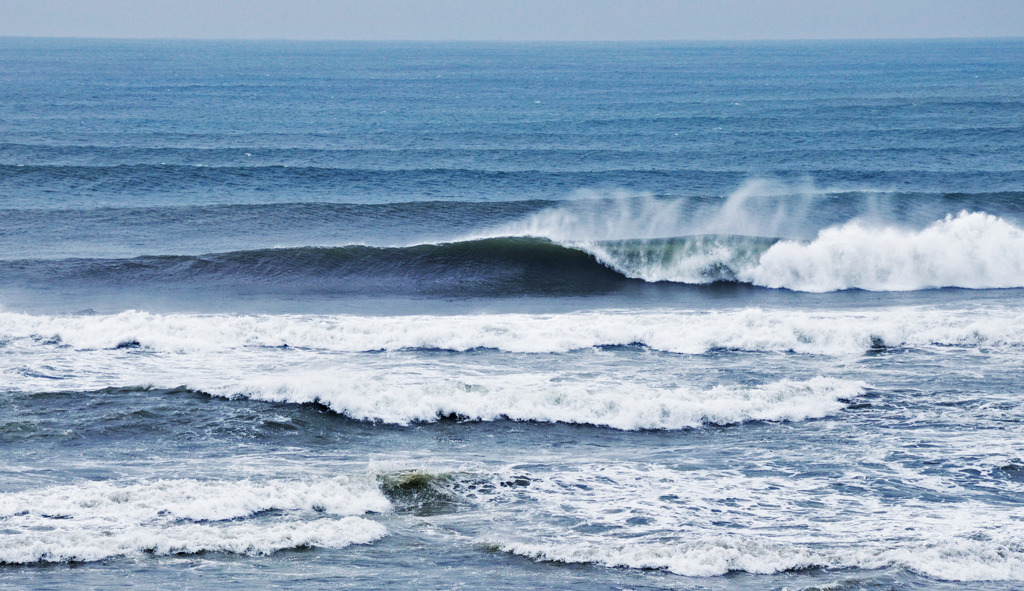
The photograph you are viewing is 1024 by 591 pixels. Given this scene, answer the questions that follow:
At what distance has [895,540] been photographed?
33.3ft

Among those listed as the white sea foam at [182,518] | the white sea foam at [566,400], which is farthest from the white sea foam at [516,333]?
the white sea foam at [182,518]

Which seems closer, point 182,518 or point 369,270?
point 182,518

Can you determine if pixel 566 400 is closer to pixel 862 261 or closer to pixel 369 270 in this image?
pixel 369 270

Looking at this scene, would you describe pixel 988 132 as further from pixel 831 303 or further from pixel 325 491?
pixel 325 491

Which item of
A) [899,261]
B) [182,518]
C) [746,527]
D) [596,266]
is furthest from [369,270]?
[746,527]

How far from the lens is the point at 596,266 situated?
941 inches

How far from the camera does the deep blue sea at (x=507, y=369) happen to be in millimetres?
10039

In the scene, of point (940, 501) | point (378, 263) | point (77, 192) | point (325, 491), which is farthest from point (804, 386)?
point (77, 192)

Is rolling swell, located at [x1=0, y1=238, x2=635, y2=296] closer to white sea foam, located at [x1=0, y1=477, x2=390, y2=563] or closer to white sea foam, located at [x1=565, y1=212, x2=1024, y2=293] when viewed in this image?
white sea foam, located at [x1=565, y1=212, x2=1024, y2=293]

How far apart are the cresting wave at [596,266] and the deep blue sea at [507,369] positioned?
0.09 metres

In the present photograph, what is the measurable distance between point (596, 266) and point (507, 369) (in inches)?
325

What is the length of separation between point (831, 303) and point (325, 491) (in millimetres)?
13297

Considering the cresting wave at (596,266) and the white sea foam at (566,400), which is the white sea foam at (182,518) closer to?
the white sea foam at (566,400)

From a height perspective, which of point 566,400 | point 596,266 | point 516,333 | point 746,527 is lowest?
point 746,527
